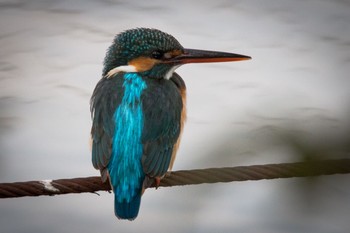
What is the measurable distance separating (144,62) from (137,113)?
0.35 meters

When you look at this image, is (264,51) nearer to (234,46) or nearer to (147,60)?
(234,46)

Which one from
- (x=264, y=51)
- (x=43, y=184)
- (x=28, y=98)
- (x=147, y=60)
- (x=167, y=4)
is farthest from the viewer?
(x=167, y=4)

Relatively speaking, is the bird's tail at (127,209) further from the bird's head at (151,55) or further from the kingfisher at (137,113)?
the bird's head at (151,55)

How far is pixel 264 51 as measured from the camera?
5340 millimetres

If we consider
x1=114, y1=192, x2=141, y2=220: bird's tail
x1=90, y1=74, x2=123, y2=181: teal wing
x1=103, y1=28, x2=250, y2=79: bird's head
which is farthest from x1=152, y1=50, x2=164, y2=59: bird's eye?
x1=114, y1=192, x2=141, y2=220: bird's tail

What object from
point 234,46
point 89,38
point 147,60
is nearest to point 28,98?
point 89,38

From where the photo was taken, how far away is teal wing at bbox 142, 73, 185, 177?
2051mm

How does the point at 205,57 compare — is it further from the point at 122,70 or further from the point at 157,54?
the point at 122,70

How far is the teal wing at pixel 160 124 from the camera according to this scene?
6.73ft

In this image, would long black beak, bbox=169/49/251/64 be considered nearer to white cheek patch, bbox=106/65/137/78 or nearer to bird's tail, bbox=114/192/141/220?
white cheek patch, bbox=106/65/137/78

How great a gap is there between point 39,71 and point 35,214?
123cm

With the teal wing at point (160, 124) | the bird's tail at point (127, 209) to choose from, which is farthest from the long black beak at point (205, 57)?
the bird's tail at point (127, 209)

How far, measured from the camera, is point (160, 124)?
218 cm

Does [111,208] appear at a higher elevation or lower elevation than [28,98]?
lower
